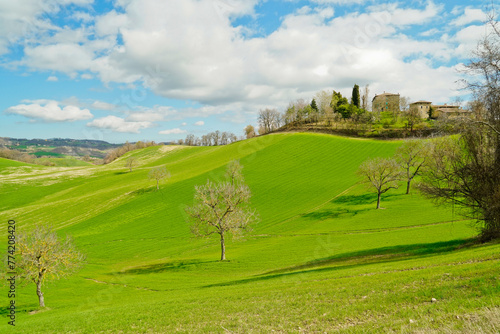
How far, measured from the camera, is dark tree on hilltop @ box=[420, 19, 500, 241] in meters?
21.6

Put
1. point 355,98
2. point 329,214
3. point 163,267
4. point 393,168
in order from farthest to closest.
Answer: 1. point 355,98
2. point 393,168
3. point 329,214
4. point 163,267

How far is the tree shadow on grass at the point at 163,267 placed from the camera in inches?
1531

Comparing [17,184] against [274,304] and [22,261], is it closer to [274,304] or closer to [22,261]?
[22,261]

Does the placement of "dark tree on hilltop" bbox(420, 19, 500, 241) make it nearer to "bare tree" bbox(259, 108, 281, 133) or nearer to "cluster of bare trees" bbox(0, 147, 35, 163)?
"bare tree" bbox(259, 108, 281, 133)

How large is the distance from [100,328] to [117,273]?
90.6ft

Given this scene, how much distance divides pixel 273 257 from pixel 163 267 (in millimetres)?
16538

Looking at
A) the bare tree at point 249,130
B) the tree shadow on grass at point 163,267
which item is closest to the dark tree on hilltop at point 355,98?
the bare tree at point 249,130

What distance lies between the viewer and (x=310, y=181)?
82.7 metres

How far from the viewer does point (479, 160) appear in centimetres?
2494

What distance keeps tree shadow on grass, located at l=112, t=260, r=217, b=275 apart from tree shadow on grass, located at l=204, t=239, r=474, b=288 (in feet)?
40.2

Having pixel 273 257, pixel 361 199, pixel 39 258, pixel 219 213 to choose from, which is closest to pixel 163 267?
pixel 219 213

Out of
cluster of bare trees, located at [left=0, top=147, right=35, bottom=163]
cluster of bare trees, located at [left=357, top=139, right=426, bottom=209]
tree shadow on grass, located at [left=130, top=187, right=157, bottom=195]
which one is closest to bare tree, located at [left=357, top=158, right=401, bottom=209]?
cluster of bare trees, located at [left=357, top=139, right=426, bottom=209]

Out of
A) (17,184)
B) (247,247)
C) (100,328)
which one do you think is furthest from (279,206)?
(17,184)

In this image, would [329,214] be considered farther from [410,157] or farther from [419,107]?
[419,107]
